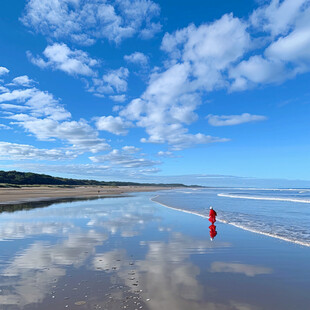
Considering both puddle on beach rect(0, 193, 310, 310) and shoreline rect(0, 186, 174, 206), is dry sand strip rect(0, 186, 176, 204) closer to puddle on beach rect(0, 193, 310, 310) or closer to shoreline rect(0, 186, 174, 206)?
shoreline rect(0, 186, 174, 206)

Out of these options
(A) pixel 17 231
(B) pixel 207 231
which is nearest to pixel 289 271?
(B) pixel 207 231

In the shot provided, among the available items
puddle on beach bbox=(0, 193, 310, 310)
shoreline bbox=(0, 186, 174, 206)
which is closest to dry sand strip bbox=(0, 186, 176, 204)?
shoreline bbox=(0, 186, 174, 206)

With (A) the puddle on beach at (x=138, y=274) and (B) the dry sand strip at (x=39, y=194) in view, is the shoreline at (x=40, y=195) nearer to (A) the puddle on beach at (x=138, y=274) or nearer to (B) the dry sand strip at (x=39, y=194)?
(B) the dry sand strip at (x=39, y=194)

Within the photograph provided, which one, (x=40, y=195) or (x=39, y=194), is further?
(x=39, y=194)

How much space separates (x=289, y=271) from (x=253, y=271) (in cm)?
124

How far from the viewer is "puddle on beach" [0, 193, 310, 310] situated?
6.14m

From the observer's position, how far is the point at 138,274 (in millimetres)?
8031

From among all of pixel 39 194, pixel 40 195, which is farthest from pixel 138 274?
pixel 39 194

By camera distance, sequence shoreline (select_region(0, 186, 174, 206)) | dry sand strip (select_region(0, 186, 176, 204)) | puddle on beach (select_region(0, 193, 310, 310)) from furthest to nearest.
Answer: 1. dry sand strip (select_region(0, 186, 176, 204))
2. shoreline (select_region(0, 186, 174, 206))
3. puddle on beach (select_region(0, 193, 310, 310))

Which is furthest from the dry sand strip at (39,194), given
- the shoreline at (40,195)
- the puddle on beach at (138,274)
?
the puddle on beach at (138,274)

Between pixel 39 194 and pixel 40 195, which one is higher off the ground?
pixel 39 194

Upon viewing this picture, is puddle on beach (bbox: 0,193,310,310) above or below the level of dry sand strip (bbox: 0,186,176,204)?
below

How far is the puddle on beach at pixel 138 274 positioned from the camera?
614cm

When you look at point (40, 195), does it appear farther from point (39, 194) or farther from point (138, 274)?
point (138, 274)
